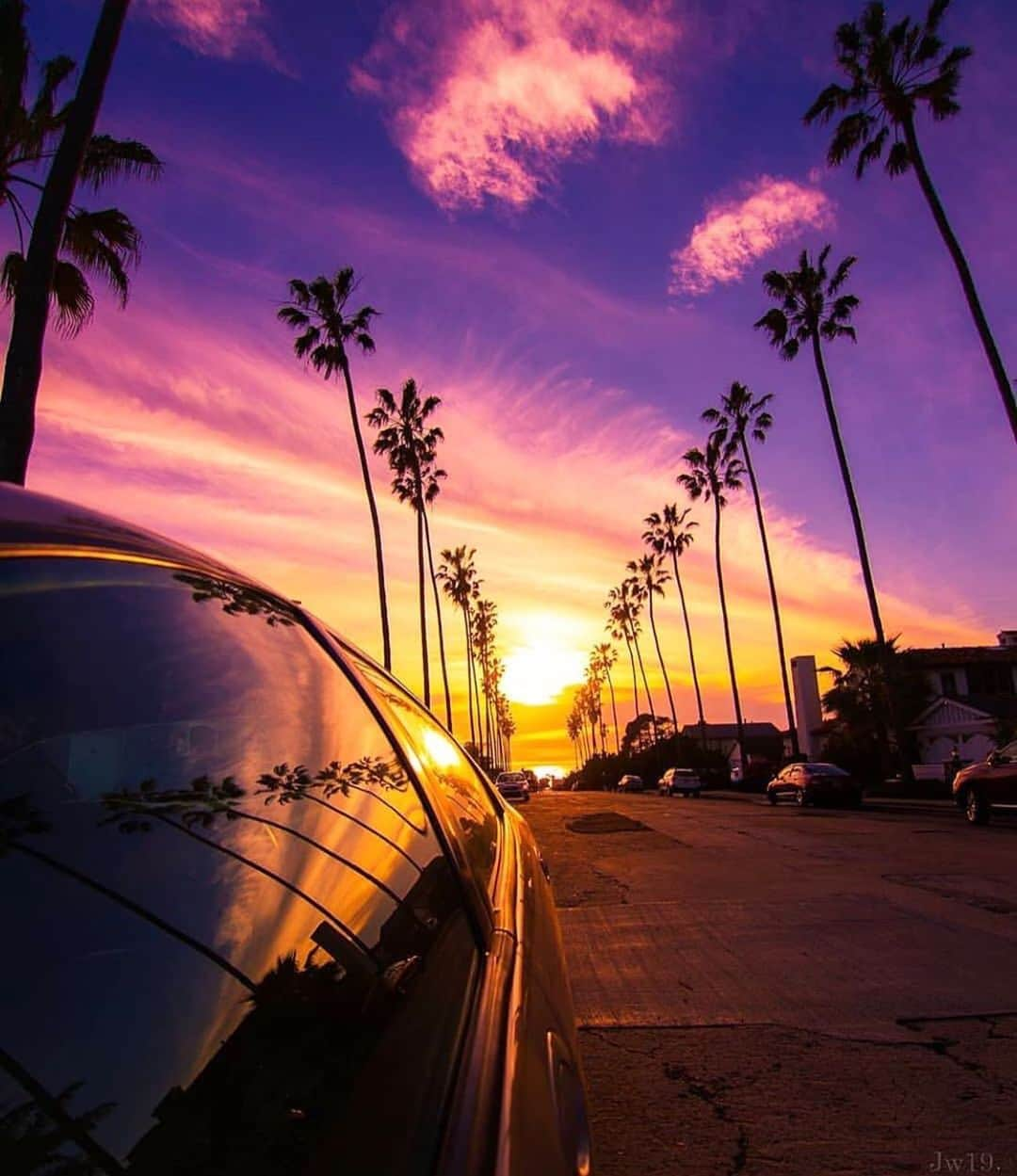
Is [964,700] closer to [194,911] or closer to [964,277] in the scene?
[964,277]

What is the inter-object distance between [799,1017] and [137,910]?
4.85m

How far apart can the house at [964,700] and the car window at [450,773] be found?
145ft

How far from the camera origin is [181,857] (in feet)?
3.64

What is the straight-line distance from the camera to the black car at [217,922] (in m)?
0.85

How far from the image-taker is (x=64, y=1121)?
29.6 inches

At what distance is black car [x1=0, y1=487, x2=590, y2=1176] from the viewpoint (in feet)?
2.79

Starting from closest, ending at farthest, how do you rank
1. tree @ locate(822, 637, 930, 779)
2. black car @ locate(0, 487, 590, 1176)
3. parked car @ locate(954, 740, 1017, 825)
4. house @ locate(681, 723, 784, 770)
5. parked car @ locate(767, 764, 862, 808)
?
black car @ locate(0, 487, 590, 1176), parked car @ locate(954, 740, 1017, 825), parked car @ locate(767, 764, 862, 808), tree @ locate(822, 637, 930, 779), house @ locate(681, 723, 784, 770)

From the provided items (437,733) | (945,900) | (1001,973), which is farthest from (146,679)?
(945,900)

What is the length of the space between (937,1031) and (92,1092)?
4929mm

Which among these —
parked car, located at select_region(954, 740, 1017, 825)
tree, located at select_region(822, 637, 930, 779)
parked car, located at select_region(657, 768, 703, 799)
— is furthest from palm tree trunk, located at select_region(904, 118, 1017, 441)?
parked car, located at select_region(657, 768, 703, 799)

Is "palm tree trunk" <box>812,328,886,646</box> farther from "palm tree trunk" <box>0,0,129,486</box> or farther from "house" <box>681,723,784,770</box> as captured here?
"house" <box>681,723,784,770</box>

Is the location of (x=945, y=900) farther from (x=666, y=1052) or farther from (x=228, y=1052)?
(x=228, y=1052)
